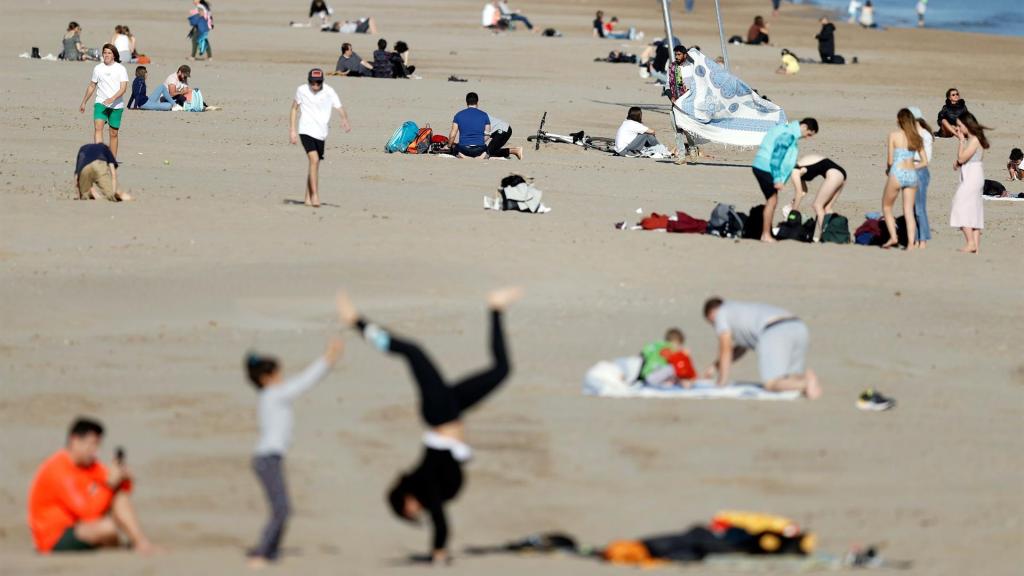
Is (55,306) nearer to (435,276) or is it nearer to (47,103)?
(435,276)

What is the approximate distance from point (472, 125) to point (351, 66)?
1013 cm

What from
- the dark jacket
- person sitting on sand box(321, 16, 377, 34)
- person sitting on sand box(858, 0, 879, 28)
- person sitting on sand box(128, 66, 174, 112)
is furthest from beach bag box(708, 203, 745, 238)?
person sitting on sand box(858, 0, 879, 28)

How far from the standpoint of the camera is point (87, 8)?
1873 inches

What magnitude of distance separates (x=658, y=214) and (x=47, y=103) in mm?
11795

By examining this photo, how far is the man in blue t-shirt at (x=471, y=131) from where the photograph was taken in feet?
74.7

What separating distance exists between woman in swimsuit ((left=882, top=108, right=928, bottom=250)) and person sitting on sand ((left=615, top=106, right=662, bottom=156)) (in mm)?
7003

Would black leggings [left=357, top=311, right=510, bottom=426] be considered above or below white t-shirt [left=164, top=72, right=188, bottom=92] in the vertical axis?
below

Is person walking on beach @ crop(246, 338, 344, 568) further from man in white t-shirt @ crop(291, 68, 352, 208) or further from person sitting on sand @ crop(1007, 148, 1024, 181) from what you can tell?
person sitting on sand @ crop(1007, 148, 1024, 181)

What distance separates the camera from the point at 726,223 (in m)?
17.5

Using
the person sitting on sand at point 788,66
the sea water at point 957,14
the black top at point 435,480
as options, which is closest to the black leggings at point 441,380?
the black top at point 435,480

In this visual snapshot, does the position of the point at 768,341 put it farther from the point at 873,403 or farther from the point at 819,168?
the point at 819,168

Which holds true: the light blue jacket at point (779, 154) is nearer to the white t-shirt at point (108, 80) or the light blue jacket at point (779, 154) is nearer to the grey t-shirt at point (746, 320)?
the grey t-shirt at point (746, 320)

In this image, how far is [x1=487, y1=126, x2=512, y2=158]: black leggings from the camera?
22953mm

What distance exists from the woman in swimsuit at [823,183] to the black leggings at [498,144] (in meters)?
5.34
